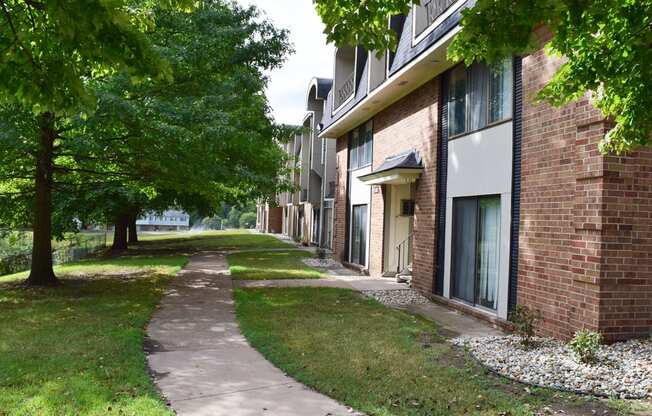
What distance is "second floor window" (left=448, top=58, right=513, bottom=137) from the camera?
9102 millimetres

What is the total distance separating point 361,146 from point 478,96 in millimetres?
8657

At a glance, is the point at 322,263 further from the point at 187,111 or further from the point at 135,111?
the point at 135,111

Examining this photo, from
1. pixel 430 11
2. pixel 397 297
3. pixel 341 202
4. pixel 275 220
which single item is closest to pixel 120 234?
pixel 341 202

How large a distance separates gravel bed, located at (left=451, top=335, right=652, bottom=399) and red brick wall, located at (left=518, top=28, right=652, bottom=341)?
0.44 metres

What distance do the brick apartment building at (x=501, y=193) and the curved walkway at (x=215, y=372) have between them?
3.85 m

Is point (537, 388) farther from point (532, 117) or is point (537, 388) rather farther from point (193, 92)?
point (193, 92)

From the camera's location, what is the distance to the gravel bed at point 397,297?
11.3 metres

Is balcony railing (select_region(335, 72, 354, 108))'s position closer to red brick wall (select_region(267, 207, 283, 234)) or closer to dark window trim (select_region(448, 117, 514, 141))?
dark window trim (select_region(448, 117, 514, 141))

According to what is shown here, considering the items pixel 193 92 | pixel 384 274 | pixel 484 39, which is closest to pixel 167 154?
pixel 193 92

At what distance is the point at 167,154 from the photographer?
11.7 meters

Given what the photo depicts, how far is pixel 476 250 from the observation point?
9898 mm

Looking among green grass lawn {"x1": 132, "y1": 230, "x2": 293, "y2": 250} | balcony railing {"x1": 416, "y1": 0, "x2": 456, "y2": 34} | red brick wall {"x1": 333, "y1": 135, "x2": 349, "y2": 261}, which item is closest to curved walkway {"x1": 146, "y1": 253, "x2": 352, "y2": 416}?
balcony railing {"x1": 416, "y1": 0, "x2": 456, "y2": 34}

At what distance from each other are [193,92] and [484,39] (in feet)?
32.5

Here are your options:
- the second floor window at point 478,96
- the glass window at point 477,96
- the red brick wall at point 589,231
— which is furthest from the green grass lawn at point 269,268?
the red brick wall at point 589,231
